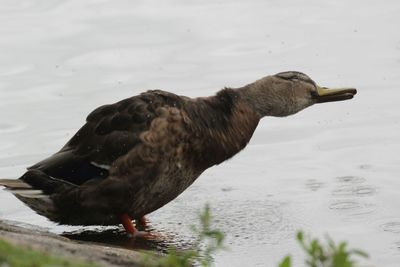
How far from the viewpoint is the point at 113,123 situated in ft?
27.0

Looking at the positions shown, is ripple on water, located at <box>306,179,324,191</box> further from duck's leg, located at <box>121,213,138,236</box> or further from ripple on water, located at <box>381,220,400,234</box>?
duck's leg, located at <box>121,213,138,236</box>

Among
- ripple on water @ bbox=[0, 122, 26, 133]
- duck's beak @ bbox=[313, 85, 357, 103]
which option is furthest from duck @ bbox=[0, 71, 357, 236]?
ripple on water @ bbox=[0, 122, 26, 133]

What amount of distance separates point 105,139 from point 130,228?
68cm

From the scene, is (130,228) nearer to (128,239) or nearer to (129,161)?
(128,239)

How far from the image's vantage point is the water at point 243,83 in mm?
8773

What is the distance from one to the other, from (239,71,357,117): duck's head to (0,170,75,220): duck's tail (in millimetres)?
1663

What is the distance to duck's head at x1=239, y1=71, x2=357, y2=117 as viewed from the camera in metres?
8.84

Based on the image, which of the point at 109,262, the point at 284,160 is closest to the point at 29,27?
the point at 284,160

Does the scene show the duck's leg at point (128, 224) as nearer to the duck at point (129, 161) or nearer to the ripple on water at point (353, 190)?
the duck at point (129, 161)

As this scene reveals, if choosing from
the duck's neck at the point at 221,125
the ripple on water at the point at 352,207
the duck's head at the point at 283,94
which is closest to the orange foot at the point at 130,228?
the duck's neck at the point at 221,125

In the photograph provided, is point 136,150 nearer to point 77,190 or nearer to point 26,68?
point 77,190

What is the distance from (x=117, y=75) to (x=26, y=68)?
3.59ft

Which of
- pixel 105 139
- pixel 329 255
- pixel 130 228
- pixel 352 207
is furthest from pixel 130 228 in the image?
pixel 329 255

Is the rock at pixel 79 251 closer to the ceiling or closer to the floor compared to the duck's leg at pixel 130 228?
closer to the ceiling
